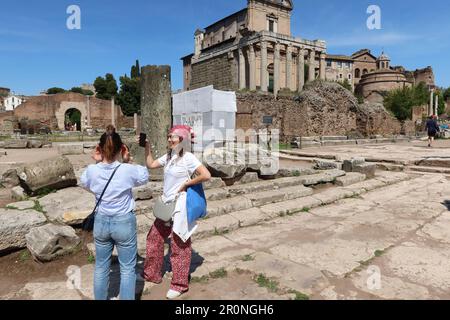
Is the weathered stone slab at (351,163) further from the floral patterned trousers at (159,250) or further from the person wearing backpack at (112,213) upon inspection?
the person wearing backpack at (112,213)

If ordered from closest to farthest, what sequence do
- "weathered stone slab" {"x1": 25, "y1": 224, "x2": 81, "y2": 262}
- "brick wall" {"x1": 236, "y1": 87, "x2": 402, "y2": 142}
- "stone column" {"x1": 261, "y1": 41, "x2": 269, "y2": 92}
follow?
"weathered stone slab" {"x1": 25, "y1": 224, "x2": 81, "y2": 262} < "brick wall" {"x1": 236, "y1": 87, "x2": 402, "y2": 142} < "stone column" {"x1": 261, "y1": 41, "x2": 269, "y2": 92}

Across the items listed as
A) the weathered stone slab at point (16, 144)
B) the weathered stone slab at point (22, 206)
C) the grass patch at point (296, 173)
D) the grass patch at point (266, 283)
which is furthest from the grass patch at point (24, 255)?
the weathered stone slab at point (16, 144)

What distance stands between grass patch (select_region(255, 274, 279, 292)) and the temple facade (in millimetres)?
28346

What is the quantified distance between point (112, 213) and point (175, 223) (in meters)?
0.55

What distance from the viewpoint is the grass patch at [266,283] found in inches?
115

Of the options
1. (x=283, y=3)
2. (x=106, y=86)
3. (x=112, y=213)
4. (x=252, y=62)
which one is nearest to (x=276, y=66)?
(x=252, y=62)

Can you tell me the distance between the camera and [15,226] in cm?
377

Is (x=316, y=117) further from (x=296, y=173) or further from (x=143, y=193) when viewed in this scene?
(x=143, y=193)

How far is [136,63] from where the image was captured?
60.2 meters

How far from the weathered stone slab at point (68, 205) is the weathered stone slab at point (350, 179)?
217 inches

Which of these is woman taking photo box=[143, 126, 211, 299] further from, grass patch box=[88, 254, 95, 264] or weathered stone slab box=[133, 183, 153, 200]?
weathered stone slab box=[133, 183, 153, 200]

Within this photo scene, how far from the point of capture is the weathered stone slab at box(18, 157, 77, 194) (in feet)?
16.6

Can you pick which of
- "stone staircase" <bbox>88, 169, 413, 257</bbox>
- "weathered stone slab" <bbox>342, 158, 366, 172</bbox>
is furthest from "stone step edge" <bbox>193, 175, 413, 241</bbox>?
"weathered stone slab" <bbox>342, 158, 366, 172</bbox>
